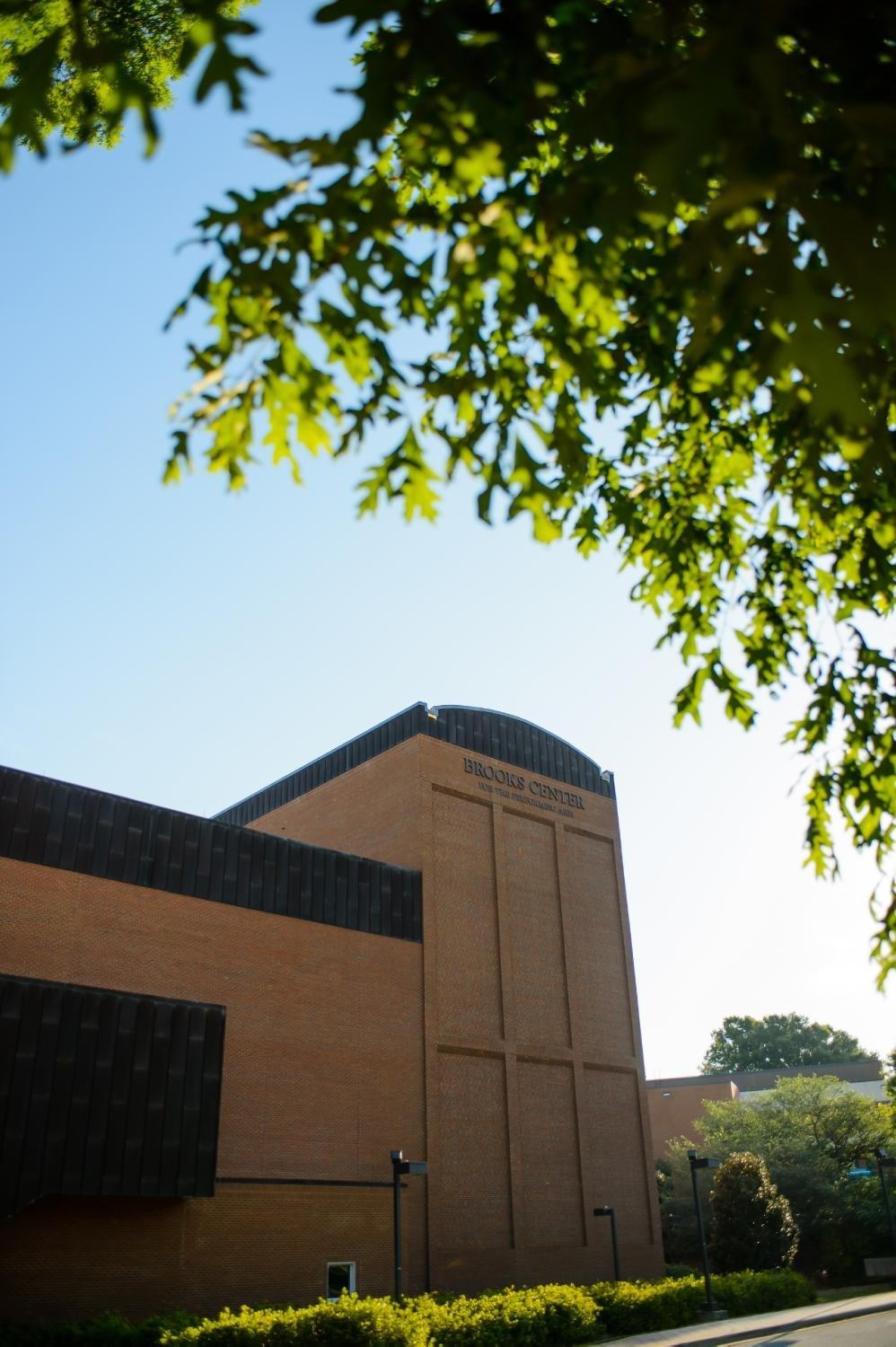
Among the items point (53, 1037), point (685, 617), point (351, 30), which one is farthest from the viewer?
point (53, 1037)

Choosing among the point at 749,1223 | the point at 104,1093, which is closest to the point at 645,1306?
the point at 749,1223

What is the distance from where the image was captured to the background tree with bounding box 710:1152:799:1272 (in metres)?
34.7

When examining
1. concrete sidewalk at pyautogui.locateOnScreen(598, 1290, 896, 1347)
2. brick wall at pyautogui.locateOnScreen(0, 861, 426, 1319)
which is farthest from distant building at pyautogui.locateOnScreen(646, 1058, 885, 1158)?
brick wall at pyautogui.locateOnScreen(0, 861, 426, 1319)

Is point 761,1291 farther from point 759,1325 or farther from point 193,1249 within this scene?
point 193,1249

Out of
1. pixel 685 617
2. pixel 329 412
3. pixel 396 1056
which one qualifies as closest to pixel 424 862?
pixel 396 1056

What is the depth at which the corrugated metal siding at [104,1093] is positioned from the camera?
18719 mm

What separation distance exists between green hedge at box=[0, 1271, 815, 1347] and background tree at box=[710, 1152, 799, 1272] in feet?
21.9

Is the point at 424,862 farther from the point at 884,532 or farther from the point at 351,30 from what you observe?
the point at 351,30

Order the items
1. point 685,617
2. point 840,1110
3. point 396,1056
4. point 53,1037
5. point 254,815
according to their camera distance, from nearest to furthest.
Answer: point 685,617
point 53,1037
point 396,1056
point 254,815
point 840,1110

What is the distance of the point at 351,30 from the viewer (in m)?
3.44

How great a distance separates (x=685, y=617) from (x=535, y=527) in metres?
2.99

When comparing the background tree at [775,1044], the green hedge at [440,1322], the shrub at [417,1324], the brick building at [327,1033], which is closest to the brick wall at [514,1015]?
the brick building at [327,1033]

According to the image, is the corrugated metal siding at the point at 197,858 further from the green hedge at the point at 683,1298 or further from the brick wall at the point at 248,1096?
the green hedge at the point at 683,1298

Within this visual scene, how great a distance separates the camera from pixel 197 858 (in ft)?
81.1
